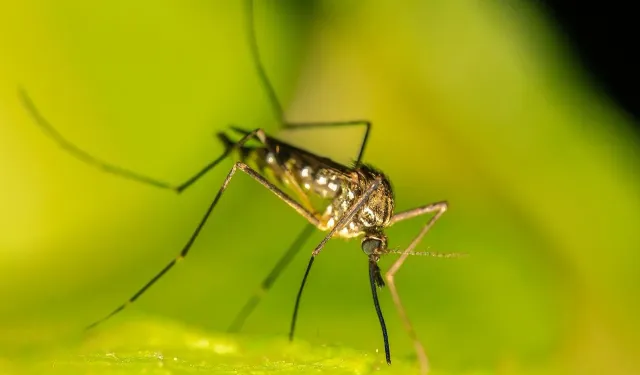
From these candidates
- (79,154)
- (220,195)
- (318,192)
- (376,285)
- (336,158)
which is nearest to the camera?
(79,154)

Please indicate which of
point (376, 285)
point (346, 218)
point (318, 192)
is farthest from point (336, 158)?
point (376, 285)

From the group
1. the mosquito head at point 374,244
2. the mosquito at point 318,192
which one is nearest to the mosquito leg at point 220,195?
the mosquito at point 318,192

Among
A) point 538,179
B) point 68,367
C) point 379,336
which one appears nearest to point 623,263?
point 538,179

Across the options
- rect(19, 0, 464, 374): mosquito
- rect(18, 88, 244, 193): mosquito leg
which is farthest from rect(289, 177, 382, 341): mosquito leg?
rect(18, 88, 244, 193): mosquito leg

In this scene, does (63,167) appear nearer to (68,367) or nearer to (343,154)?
(68,367)

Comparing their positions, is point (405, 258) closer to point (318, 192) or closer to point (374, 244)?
point (374, 244)

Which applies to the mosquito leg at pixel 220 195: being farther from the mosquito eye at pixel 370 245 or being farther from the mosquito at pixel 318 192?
the mosquito eye at pixel 370 245

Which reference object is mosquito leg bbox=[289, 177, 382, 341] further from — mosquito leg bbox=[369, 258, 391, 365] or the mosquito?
mosquito leg bbox=[369, 258, 391, 365]

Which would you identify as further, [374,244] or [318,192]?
[318,192]
